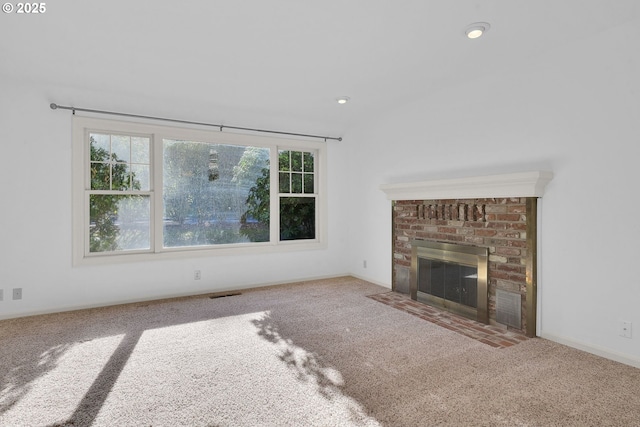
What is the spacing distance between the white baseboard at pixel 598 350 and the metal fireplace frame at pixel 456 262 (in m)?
0.56

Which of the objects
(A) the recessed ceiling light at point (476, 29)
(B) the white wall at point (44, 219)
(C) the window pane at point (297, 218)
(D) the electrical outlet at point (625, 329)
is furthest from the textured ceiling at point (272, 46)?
(D) the electrical outlet at point (625, 329)

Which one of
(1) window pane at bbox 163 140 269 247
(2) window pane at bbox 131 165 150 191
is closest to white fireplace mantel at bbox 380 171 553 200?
(1) window pane at bbox 163 140 269 247

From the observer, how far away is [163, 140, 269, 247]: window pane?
4.49 meters

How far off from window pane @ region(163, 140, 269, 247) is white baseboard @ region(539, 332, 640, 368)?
11.9ft

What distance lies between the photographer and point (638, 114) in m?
2.42

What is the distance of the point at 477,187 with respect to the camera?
335 cm

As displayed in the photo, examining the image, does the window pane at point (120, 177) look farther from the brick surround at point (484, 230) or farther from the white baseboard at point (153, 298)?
the brick surround at point (484, 230)

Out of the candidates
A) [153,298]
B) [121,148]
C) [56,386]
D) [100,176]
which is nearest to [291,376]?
[56,386]

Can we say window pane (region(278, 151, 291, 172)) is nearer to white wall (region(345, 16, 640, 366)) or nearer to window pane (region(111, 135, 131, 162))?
window pane (region(111, 135, 131, 162))

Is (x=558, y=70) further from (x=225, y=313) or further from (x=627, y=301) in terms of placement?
(x=225, y=313)

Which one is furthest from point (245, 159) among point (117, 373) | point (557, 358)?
point (557, 358)

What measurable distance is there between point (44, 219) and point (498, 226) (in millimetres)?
4731

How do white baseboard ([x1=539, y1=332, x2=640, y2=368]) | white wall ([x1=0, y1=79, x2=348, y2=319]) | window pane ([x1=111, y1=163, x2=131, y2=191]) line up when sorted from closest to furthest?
white baseboard ([x1=539, y1=332, x2=640, y2=368]) → white wall ([x1=0, y1=79, x2=348, y2=319]) → window pane ([x1=111, y1=163, x2=131, y2=191])

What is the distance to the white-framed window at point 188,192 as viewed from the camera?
403 cm
